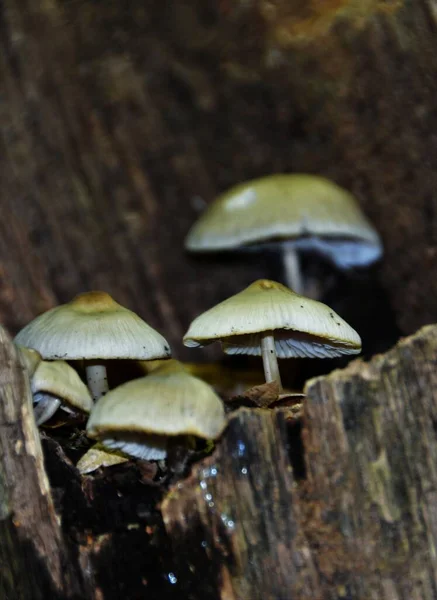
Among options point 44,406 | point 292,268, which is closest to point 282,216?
point 292,268

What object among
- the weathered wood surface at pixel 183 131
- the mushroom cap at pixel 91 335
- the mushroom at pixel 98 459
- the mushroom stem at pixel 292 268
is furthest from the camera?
the mushroom stem at pixel 292 268

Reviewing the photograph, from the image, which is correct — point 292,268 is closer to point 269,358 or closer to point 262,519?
point 269,358

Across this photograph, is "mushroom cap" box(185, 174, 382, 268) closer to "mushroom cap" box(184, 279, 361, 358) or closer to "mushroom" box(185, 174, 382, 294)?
"mushroom" box(185, 174, 382, 294)

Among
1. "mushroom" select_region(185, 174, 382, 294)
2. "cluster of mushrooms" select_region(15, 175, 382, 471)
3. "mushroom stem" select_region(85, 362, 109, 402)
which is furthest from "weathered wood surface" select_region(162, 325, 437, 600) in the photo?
"mushroom" select_region(185, 174, 382, 294)

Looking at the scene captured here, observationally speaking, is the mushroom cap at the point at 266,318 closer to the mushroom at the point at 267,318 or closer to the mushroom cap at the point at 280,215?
the mushroom at the point at 267,318

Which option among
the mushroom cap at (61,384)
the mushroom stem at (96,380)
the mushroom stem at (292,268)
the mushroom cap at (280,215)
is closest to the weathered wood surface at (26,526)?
the mushroom cap at (61,384)

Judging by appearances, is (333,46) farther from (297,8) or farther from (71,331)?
(71,331)

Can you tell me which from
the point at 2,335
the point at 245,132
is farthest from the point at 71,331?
the point at 245,132
